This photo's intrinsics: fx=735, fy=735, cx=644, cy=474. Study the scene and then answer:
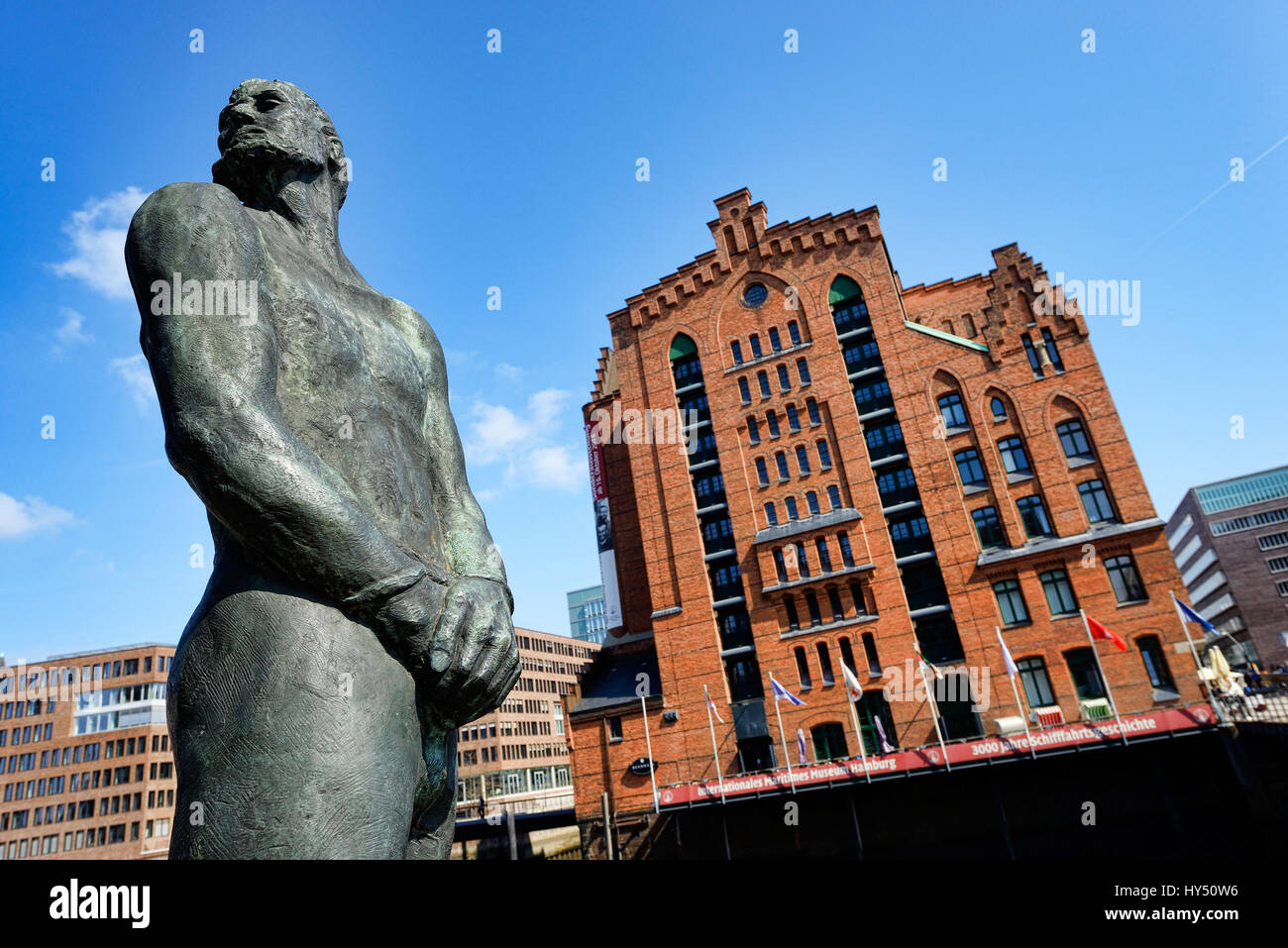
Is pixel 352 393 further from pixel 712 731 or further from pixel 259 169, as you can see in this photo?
pixel 712 731

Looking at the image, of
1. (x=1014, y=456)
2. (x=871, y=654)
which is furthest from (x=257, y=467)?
(x=1014, y=456)

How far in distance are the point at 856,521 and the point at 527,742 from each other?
59.0 meters

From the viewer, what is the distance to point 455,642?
1957 millimetres

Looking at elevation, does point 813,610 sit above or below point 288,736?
above

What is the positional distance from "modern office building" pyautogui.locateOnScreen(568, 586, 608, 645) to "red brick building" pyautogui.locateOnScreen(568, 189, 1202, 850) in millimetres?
144234

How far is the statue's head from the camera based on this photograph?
2.55 m

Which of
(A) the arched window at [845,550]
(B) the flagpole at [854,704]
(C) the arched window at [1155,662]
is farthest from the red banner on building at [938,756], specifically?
(A) the arched window at [845,550]

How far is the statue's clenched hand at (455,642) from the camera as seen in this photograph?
191 cm

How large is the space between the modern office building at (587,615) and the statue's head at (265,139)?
179 m

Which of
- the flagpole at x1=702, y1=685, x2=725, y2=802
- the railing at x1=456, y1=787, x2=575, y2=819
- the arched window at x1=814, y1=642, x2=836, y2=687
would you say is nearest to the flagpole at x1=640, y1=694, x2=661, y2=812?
the flagpole at x1=702, y1=685, x2=725, y2=802

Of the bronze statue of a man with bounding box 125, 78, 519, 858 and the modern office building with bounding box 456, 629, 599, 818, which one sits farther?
the modern office building with bounding box 456, 629, 599, 818

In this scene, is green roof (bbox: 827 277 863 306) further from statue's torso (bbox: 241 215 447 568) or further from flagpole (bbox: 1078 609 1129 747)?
statue's torso (bbox: 241 215 447 568)

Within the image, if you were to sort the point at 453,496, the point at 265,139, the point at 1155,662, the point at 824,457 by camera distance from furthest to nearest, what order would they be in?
the point at 824,457 < the point at 1155,662 < the point at 453,496 < the point at 265,139

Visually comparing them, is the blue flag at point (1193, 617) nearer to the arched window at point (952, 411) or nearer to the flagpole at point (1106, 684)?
the flagpole at point (1106, 684)
